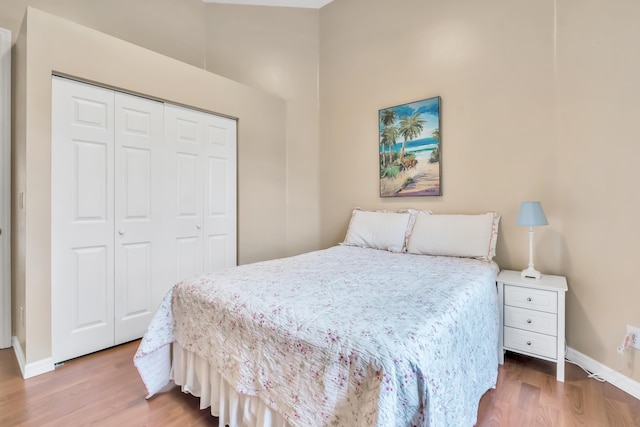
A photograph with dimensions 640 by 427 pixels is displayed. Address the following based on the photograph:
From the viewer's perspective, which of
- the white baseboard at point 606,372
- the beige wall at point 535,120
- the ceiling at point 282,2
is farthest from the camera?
the ceiling at point 282,2

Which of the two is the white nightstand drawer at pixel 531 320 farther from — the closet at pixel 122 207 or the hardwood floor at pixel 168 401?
the closet at pixel 122 207

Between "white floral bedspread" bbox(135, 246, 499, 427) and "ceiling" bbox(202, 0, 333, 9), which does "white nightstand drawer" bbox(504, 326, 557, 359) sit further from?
"ceiling" bbox(202, 0, 333, 9)

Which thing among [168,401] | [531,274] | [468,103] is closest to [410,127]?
[468,103]

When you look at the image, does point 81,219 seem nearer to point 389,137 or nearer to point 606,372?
point 389,137

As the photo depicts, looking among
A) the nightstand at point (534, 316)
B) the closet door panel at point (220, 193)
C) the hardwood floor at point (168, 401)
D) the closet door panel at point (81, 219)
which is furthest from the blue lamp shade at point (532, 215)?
the closet door panel at point (81, 219)

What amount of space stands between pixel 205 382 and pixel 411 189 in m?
2.18

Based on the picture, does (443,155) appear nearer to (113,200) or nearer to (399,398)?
(399,398)

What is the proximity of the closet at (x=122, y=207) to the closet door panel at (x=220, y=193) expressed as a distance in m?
0.01

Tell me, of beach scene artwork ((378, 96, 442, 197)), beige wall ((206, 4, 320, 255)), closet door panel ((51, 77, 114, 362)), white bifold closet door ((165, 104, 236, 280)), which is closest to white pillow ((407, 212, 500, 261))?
beach scene artwork ((378, 96, 442, 197))

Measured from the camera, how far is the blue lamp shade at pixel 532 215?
6.31ft

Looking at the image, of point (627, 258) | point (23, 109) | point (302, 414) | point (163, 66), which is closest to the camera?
point (302, 414)

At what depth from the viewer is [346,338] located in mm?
939

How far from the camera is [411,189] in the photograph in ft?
9.04

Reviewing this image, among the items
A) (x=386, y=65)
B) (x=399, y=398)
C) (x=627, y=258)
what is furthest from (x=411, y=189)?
(x=399, y=398)
